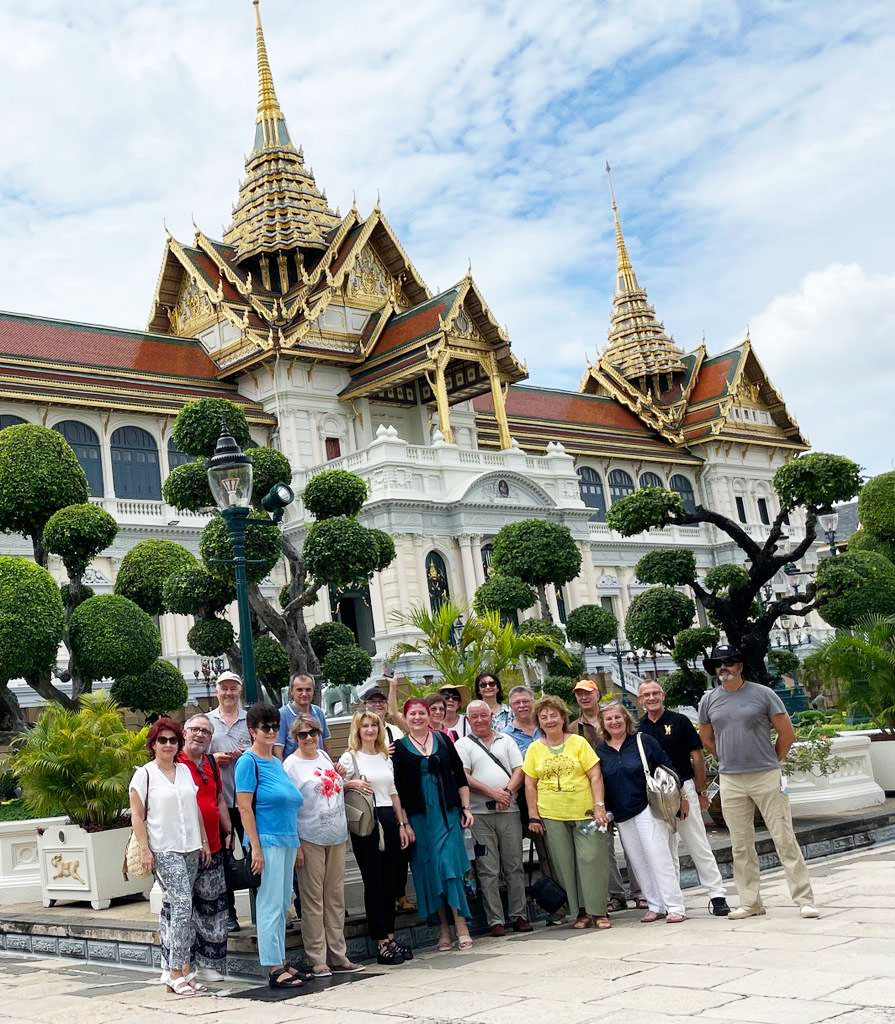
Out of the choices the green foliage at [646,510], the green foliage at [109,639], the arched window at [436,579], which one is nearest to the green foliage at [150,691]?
the green foliage at [109,639]

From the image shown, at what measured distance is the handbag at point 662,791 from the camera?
8.17 metres

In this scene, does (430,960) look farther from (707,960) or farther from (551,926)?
(707,960)

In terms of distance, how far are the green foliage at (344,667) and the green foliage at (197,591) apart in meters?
2.44

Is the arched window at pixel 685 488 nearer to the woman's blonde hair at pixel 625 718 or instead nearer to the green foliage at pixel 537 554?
the green foliage at pixel 537 554

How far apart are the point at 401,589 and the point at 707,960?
24930mm

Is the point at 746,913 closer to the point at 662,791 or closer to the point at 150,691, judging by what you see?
the point at 662,791

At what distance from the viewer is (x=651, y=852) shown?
8.12m

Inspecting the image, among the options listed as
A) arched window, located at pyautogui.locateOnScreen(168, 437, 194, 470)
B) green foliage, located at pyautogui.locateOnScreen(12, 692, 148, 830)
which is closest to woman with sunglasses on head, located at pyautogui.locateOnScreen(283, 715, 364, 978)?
green foliage, located at pyautogui.locateOnScreen(12, 692, 148, 830)

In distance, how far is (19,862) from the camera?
1198 cm

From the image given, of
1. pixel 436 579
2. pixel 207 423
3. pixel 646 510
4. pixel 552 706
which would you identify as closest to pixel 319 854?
pixel 552 706

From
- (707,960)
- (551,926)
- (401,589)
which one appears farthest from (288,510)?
(707,960)

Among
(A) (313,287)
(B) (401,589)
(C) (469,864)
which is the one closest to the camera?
(C) (469,864)

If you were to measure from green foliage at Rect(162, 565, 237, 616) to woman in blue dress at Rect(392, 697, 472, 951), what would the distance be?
11.2 meters

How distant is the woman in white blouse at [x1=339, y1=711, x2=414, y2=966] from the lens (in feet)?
25.2
